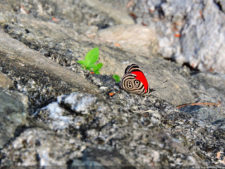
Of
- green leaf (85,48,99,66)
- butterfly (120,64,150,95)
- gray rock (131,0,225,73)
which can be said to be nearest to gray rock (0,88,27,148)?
butterfly (120,64,150,95)

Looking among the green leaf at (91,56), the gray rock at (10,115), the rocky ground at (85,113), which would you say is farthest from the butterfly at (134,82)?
the gray rock at (10,115)

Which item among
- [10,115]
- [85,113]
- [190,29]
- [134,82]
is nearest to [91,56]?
[134,82]

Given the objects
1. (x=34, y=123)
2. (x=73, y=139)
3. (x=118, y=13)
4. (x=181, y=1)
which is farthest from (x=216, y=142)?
(x=118, y=13)

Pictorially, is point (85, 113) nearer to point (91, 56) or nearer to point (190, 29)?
point (91, 56)

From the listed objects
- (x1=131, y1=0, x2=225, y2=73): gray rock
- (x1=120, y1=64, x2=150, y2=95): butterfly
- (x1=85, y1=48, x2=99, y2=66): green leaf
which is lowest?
(x1=120, y1=64, x2=150, y2=95): butterfly

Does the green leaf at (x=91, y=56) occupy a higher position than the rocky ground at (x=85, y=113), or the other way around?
the green leaf at (x=91, y=56)

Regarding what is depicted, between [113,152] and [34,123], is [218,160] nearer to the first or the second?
[113,152]

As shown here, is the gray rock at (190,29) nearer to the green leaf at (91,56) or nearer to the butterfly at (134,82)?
the green leaf at (91,56)

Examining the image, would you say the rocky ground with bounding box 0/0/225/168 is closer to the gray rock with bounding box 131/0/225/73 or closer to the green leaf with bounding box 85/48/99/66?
the green leaf with bounding box 85/48/99/66
